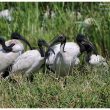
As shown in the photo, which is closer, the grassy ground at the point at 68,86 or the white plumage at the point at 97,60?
the grassy ground at the point at 68,86

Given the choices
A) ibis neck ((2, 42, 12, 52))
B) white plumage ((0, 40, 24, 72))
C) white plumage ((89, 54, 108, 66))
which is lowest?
white plumage ((89, 54, 108, 66))

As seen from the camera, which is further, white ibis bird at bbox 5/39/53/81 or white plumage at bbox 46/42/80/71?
white plumage at bbox 46/42/80/71

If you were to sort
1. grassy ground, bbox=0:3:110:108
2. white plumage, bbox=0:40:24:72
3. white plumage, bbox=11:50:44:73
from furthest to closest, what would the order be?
Result: white plumage, bbox=0:40:24:72 < white plumage, bbox=11:50:44:73 < grassy ground, bbox=0:3:110:108

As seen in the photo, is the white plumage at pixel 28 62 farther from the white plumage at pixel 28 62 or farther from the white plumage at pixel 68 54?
the white plumage at pixel 68 54

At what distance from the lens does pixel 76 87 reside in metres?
7.61

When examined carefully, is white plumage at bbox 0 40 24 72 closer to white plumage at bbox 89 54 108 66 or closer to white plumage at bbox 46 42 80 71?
white plumage at bbox 46 42 80 71

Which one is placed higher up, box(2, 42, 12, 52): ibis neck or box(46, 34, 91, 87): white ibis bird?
box(2, 42, 12, 52): ibis neck

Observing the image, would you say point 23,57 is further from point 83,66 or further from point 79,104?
point 79,104

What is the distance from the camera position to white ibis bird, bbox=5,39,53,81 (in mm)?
8688

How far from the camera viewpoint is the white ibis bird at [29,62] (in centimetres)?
869

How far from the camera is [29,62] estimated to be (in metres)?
8.70

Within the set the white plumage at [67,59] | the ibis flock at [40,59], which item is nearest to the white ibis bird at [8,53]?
the ibis flock at [40,59]

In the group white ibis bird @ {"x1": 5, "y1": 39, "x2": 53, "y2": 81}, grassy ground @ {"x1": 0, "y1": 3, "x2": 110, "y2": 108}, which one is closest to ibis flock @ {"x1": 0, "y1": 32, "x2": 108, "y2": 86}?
white ibis bird @ {"x1": 5, "y1": 39, "x2": 53, "y2": 81}

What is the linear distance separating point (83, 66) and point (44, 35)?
163 cm
